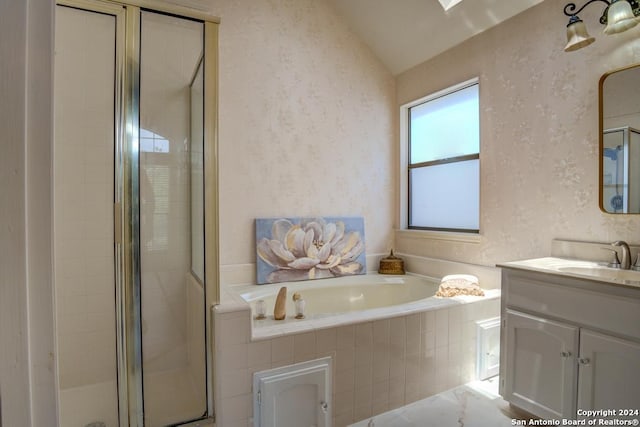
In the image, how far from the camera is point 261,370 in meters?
1.62

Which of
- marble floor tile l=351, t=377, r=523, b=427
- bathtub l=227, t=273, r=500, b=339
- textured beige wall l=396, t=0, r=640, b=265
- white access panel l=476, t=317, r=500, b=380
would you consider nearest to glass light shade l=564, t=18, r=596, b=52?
textured beige wall l=396, t=0, r=640, b=265

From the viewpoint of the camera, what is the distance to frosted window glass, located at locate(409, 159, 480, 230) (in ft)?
9.27

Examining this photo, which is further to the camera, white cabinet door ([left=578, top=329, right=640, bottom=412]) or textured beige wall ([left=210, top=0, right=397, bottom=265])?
textured beige wall ([left=210, top=0, right=397, bottom=265])

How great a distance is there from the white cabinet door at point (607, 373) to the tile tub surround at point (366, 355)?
0.69 m

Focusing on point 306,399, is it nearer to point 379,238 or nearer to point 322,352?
point 322,352

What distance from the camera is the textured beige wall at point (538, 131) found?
1994mm

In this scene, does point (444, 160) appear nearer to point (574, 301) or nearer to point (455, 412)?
point (574, 301)

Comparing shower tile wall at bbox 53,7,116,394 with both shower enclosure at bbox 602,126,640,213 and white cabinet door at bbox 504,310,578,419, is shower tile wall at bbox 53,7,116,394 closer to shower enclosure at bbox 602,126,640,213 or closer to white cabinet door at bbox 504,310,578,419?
white cabinet door at bbox 504,310,578,419

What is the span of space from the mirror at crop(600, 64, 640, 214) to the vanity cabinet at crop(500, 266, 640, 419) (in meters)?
0.69

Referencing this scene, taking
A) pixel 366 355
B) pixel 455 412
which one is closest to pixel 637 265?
pixel 455 412

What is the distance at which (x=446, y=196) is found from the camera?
10.1 ft

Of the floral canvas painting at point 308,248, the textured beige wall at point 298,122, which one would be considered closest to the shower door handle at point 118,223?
the textured beige wall at point 298,122

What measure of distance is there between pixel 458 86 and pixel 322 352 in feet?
7.82

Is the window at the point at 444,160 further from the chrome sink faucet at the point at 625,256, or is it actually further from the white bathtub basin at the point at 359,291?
the chrome sink faucet at the point at 625,256
